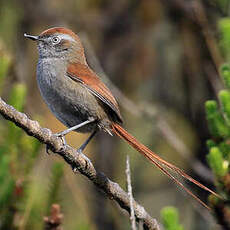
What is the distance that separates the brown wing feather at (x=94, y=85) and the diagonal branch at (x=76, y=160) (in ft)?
2.73

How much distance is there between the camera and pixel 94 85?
4188mm

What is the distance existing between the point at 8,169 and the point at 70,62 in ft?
3.55

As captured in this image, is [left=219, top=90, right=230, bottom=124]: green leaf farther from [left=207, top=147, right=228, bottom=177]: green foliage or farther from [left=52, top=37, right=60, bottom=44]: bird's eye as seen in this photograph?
[left=52, top=37, right=60, bottom=44]: bird's eye

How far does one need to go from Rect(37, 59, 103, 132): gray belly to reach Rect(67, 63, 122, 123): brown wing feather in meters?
0.04

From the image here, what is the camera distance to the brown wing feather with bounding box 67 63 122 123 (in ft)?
13.5

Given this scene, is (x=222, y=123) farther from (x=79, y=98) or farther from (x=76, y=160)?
(x=79, y=98)

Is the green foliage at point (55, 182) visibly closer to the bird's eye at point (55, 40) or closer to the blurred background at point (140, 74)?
the bird's eye at point (55, 40)

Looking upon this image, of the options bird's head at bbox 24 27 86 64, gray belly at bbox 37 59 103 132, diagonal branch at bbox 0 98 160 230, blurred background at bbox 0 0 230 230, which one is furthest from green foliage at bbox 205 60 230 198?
blurred background at bbox 0 0 230 230

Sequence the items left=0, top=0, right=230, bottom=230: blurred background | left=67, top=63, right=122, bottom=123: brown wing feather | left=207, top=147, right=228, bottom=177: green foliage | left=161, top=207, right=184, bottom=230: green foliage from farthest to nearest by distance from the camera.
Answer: left=0, top=0, right=230, bottom=230: blurred background → left=67, top=63, right=122, bottom=123: brown wing feather → left=207, top=147, right=228, bottom=177: green foliage → left=161, top=207, right=184, bottom=230: green foliage

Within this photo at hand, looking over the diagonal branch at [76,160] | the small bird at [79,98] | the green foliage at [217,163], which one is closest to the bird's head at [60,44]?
the small bird at [79,98]

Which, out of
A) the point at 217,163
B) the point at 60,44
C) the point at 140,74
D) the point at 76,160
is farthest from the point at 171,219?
the point at 140,74

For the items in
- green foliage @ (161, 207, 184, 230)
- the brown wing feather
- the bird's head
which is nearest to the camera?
green foliage @ (161, 207, 184, 230)

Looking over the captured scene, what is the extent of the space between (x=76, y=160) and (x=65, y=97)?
0.95m

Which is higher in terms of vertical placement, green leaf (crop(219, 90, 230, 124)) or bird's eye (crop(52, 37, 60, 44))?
bird's eye (crop(52, 37, 60, 44))
